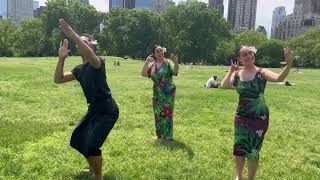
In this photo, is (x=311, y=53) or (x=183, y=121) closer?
(x=183, y=121)

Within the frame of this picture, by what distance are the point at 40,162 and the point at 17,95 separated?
1121 cm

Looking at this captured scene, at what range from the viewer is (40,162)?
9.02 m

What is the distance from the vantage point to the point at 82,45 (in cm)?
687

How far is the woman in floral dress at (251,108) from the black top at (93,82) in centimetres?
208

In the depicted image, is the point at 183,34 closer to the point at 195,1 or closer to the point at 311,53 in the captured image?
the point at 195,1

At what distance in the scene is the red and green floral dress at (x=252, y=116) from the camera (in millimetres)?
7574

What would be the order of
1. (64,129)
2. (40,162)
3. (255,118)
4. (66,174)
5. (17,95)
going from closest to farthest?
(255,118) → (66,174) → (40,162) → (64,129) → (17,95)

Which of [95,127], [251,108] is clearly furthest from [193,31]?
[95,127]

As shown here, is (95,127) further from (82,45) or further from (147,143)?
(147,143)

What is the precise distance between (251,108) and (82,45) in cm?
269

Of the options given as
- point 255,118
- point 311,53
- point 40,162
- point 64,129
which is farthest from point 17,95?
point 311,53

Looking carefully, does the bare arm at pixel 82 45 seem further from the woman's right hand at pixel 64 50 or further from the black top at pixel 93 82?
the woman's right hand at pixel 64 50

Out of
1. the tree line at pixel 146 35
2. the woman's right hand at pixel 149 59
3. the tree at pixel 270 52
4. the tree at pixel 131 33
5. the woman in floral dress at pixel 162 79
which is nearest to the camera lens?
the woman in floral dress at pixel 162 79

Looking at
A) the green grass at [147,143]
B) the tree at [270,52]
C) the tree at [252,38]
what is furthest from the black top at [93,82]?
the tree at [252,38]
